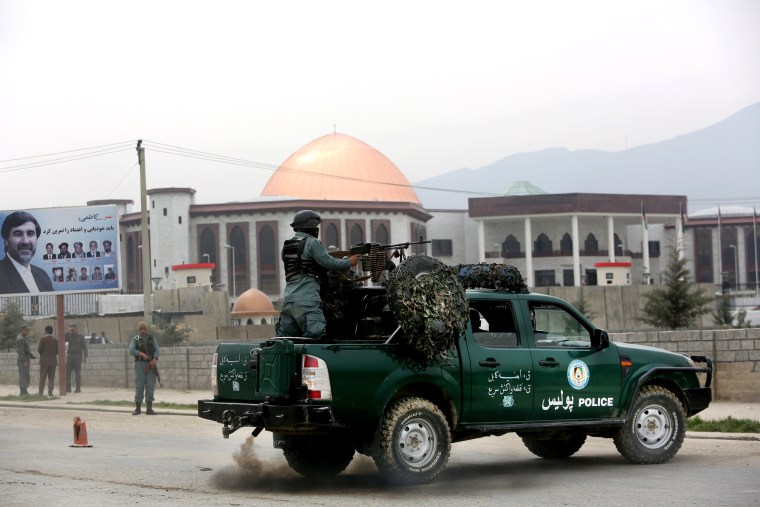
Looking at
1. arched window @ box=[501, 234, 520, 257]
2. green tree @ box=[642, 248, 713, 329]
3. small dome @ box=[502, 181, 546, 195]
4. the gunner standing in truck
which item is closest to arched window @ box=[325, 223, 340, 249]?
arched window @ box=[501, 234, 520, 257]

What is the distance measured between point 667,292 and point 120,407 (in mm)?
23707

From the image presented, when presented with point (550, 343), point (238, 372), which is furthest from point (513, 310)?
point (238, 372)

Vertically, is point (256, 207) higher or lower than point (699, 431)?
higher

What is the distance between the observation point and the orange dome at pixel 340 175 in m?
110

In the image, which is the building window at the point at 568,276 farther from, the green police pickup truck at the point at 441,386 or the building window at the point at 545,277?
the green police pickup truck at the point at 441,386

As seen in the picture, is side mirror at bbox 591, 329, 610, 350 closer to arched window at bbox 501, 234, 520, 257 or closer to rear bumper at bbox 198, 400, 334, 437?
rear bumper at bbox 198, 400, 334, 437

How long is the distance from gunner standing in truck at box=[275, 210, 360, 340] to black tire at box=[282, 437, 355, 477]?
116cm

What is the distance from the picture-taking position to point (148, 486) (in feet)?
34.0

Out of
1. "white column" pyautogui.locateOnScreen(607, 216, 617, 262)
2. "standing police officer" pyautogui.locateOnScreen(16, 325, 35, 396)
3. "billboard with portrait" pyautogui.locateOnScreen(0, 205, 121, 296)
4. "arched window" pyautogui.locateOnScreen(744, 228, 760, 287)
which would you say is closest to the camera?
"standing police officer" pyautogui.locateOnScreen(16, 325, 35, 396)

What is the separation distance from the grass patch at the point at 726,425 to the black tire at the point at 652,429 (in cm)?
315

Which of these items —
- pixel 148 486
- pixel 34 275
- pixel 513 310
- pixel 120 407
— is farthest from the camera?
pixel 34 275

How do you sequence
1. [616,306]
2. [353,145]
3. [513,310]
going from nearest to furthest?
[513,310] < [616,306] < [353,145]

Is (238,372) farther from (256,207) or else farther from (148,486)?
(256,207)

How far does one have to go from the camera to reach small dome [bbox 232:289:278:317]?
3184 inches
